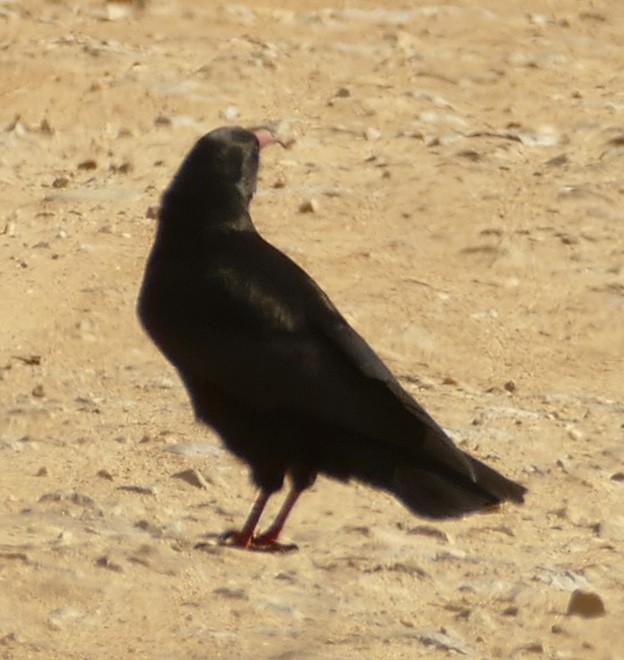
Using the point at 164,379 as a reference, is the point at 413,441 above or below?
above

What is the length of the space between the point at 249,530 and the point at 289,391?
451 millimetres

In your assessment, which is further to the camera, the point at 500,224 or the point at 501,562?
the point at 500,224

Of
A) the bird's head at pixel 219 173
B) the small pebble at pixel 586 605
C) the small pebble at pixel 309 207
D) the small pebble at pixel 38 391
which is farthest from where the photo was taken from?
the small pebble at pixel 309 207

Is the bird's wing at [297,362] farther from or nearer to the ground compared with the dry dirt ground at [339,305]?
farther from the ground

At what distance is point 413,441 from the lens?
6328mm

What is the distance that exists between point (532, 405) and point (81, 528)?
2.43m

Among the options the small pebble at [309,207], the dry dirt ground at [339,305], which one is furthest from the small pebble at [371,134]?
the small pebble at [309,207]

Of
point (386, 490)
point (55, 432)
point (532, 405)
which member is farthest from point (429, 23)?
point (386, 490)

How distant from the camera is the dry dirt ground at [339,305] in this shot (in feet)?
18.7

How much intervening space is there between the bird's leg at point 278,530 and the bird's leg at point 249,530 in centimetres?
2

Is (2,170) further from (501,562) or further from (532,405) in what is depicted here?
(501,562)


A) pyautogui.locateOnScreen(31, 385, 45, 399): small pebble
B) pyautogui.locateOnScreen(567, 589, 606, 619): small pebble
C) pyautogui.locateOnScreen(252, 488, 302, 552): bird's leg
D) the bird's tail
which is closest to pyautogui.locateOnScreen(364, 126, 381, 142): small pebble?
pyautogui.locateOnScreen(31, 385, 45, 399): small pebble

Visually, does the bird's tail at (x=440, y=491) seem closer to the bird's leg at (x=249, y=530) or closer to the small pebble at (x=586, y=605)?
the bird's leg at (x=249, y=530)

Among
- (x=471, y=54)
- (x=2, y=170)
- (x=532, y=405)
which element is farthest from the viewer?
(x=471, y=54)
